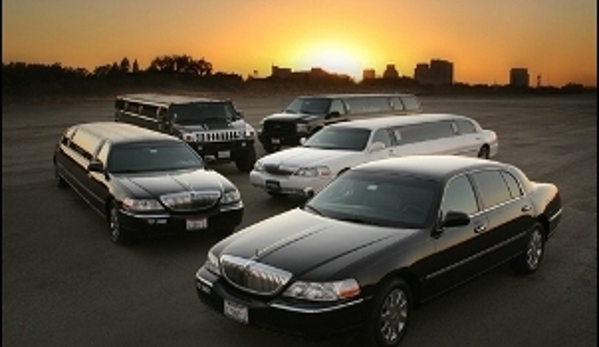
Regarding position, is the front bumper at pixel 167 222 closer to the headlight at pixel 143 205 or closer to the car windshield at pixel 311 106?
the headlight at pixel 143 205

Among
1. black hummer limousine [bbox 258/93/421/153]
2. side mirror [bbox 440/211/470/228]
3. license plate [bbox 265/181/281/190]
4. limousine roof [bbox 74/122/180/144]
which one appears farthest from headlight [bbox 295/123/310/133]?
side mirror [bbox 440/211/470/228]

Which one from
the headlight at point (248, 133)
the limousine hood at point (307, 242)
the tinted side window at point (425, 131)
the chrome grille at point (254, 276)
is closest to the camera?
the chrome grille at point (254, 276)

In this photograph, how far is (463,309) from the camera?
6.14 meters

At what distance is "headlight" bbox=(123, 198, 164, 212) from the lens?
8180 millimetres

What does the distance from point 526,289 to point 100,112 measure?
1253 inches

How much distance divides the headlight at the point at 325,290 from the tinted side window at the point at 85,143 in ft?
20.9

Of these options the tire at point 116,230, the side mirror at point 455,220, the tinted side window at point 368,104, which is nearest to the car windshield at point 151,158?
the tire at point 116,230

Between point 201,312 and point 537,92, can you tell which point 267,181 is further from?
point 537,92

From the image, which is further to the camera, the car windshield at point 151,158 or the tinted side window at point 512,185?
the car windshield at point 151,158

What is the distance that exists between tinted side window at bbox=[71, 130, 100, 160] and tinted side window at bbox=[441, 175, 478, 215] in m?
6.34

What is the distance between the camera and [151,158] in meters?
9.67

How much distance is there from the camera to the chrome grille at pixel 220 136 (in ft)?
46.9

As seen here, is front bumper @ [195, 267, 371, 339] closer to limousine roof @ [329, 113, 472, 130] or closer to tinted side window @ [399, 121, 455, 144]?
limousine roof @ [329, 113, 472, 130]

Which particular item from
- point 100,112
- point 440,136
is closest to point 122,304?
point 440,136
